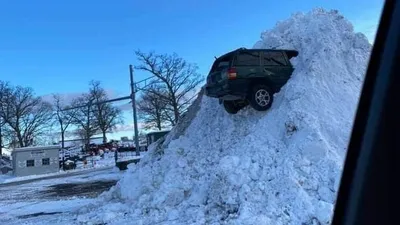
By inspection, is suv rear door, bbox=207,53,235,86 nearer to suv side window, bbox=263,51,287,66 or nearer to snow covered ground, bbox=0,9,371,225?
suv side window, bbox=263,51,287,66

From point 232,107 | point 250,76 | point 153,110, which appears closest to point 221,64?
point 250,76

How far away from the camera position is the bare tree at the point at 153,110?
6016 centimetres

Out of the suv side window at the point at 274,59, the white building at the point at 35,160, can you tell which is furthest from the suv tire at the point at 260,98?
the white building at the point at 35,160

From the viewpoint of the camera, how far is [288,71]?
13523 millimetres

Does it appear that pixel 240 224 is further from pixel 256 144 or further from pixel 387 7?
pixel 387 7

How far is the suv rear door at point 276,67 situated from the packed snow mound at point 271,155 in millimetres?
253

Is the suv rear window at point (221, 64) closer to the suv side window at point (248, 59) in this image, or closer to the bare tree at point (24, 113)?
the suv side window at point (248, 59)

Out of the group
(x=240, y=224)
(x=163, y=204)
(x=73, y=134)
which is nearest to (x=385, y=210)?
(x=240, y=224)

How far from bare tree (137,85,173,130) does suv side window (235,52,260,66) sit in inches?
1731

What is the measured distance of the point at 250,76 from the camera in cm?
1294

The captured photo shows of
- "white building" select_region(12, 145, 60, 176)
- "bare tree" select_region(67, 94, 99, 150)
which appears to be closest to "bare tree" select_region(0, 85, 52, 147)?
"bare tree" select_region(67, 94, 99, 150)

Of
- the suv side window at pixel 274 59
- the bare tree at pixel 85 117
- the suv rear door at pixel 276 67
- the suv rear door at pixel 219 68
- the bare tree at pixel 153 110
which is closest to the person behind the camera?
the suv rear door at pixel 219 68

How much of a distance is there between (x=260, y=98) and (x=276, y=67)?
110 cm

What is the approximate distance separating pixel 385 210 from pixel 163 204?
31.7 ft
